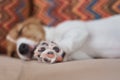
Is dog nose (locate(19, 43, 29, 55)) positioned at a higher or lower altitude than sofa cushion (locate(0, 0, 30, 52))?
lower

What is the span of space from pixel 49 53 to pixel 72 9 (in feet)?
1.39

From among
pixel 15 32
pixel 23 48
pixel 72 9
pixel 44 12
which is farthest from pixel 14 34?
pixel 72 9

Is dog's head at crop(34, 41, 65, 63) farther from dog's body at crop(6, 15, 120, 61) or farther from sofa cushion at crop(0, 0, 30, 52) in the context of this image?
sofa cushion at crop(0, 0, 30, 52)

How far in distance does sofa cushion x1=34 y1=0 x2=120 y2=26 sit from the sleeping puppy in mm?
92

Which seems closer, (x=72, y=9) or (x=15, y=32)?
(x=15, y=32)

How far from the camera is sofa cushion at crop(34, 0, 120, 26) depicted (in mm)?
1712

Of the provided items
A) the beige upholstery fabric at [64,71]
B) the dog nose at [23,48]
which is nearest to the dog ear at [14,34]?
the dog nose at [23,48]

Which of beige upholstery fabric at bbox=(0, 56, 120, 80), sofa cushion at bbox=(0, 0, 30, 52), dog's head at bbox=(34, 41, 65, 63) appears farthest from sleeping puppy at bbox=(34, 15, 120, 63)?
sofa cushion at bbox=(0, 0, 30, 52)

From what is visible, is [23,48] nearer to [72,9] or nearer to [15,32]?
[15,32]


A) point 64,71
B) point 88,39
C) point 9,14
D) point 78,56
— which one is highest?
point 9,14

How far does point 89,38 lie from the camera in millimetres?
1594

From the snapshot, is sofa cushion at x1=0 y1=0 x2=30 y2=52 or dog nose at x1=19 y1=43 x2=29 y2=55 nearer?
dog nose at x1=19 y1=43 x2=29 y2=55

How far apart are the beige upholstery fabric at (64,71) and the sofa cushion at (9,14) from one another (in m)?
0.33

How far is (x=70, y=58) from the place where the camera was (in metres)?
1.53
